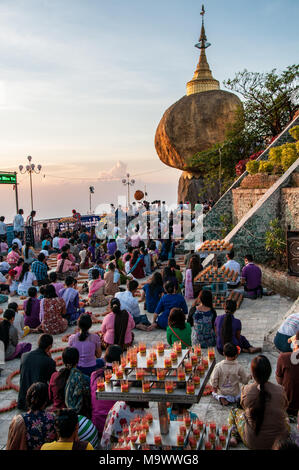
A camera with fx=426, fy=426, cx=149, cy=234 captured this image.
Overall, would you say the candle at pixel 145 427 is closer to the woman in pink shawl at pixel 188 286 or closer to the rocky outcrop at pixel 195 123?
the woman in pink shawl at pixel 188 286

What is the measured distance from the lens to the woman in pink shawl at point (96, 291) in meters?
10.1

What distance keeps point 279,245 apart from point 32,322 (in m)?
6.52

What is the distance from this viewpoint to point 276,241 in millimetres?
11336

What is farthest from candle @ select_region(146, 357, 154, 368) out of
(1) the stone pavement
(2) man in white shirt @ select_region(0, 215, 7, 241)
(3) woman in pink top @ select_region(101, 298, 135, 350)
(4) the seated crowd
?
(2) man in white shirt @ select_region(0, 215, 7, 241)

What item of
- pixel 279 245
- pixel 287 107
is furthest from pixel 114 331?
pixel 287 107

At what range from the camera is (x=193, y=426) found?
4090 mm

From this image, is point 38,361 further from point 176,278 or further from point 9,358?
point 176,278

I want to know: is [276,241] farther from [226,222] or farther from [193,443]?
[193,443]

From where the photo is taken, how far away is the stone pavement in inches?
210

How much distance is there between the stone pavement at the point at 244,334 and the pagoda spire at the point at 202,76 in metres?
26.5

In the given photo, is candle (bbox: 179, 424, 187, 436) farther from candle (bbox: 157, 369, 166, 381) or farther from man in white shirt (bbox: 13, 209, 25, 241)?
man in white shirt (bbox: 13, 209, 25, 241)

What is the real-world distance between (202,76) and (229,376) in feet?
106

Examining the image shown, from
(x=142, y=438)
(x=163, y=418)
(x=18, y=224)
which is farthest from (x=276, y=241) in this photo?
(x=18, y=224)

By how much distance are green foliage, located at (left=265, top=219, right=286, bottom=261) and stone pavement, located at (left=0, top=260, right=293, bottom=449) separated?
148 cm
